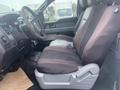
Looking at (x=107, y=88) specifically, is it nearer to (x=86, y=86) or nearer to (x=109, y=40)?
(x=86, y=86)

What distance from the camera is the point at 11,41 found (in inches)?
86.3

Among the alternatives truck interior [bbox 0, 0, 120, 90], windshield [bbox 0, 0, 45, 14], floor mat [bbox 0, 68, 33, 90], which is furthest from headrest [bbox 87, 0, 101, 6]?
floor mat [bbox 0, 68, 33, 90]

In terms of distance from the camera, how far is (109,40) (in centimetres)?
173

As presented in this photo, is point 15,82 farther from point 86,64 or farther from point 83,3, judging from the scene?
point 83,3

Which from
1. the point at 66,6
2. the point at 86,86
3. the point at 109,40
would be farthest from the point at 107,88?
the point at 66,6

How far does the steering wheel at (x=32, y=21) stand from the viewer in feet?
7.55

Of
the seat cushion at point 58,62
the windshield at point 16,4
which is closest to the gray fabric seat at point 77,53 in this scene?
the seat cushion at point 58,62

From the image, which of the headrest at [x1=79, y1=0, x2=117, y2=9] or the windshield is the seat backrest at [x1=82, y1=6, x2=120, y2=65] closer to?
the headrest at [x1=79, y1=0, x2=117, y2=9]

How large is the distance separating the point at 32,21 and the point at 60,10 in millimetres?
842

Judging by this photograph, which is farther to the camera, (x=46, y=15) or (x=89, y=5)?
(x=46, y=15)

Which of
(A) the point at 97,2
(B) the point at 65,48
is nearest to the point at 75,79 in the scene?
(B) the point at 65,48

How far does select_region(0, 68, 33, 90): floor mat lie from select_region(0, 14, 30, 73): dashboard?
89mm

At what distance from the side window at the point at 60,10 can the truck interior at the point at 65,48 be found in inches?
0.8

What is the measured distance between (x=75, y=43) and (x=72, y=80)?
2.04 feet
